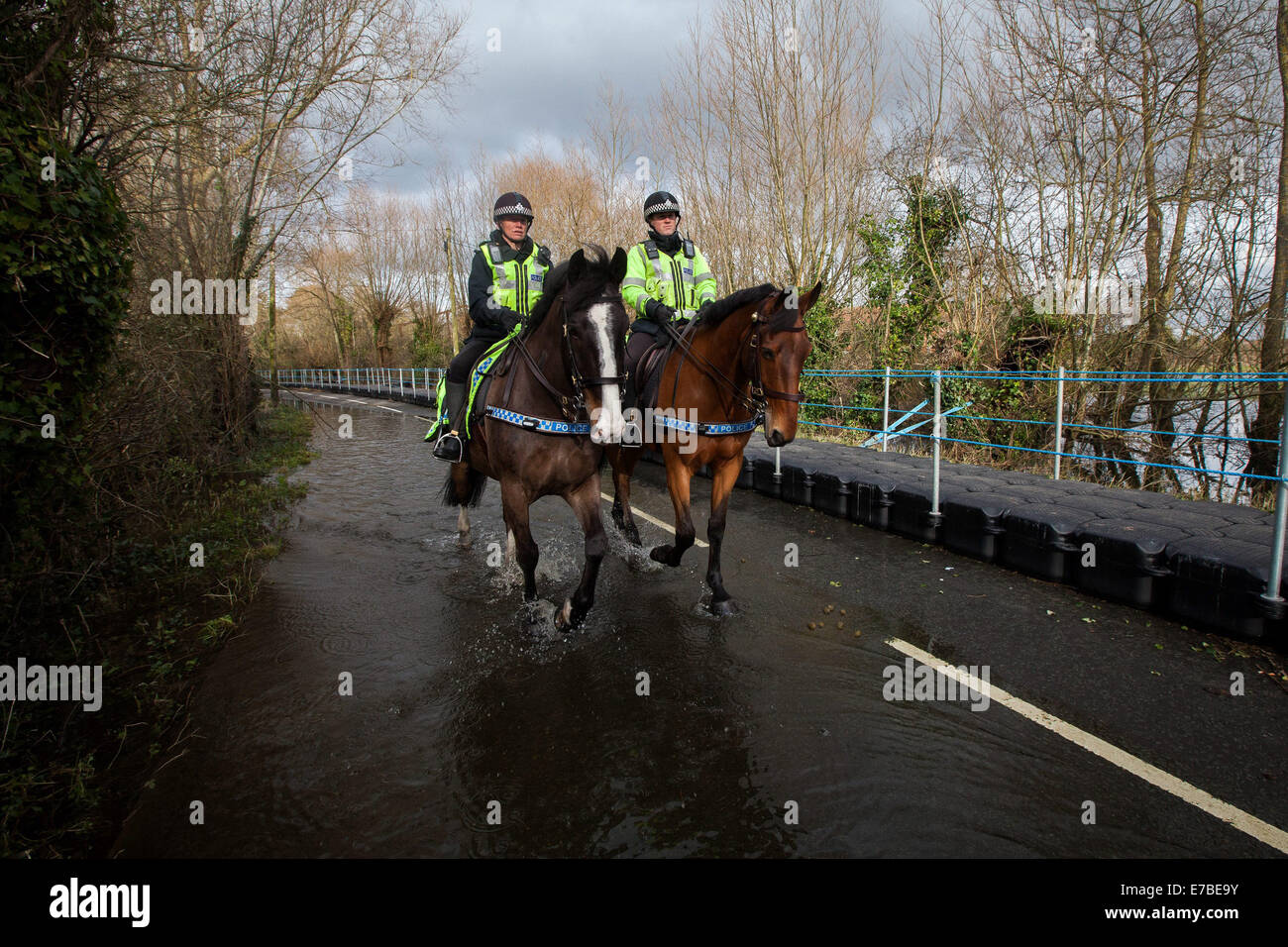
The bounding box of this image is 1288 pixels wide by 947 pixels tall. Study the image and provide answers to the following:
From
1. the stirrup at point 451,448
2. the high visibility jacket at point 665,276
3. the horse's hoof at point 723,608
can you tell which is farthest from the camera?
the high visibility jacket at point 665,276

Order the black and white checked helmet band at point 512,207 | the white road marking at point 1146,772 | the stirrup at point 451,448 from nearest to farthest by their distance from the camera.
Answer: the white road marking at point 1146,772 < the black and white checked helmet band at point 512,207 < the stirrup at point 451,448

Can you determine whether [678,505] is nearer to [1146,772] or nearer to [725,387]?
[725,387]

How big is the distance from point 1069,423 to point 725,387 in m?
7.02

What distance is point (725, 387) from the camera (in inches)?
197

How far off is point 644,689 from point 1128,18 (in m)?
13.5

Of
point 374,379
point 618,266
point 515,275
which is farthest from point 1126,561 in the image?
point 374,379

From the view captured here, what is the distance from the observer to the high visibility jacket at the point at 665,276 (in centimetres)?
598

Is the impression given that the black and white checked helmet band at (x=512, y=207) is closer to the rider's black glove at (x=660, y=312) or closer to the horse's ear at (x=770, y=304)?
the rider's black glove at (x=660, y=312)

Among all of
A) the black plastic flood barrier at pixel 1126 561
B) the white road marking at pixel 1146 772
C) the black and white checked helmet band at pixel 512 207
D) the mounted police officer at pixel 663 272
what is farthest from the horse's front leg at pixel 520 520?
the black plastic flood barrier at pixel 1126 561

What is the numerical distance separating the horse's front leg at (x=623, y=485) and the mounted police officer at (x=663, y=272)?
882mm

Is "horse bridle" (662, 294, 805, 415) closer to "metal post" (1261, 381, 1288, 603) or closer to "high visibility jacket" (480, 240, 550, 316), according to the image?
"high visibility jacket" (480, 240, 550, 316)

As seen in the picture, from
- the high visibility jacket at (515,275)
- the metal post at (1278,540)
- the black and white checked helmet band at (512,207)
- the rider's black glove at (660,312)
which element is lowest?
the metal post at (1278,540)

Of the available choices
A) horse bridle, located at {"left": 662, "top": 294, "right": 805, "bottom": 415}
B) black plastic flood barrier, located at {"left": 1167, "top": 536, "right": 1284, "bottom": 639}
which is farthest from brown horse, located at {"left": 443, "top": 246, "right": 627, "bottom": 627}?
black plastic flood barrier, located at {"left": 1167, "top": 536, "right": 1284, "bottom": 639}

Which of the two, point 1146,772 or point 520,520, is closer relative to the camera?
point 1146,772
